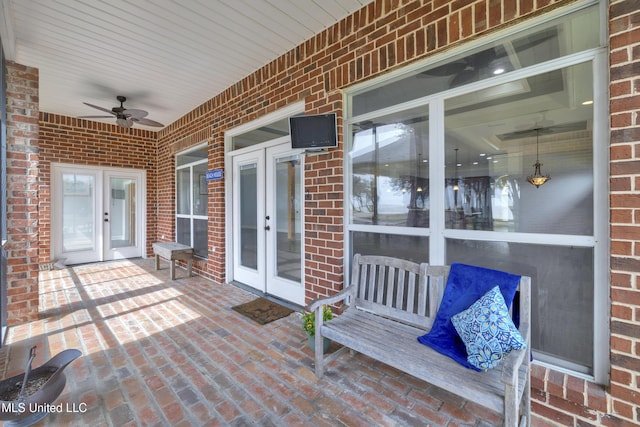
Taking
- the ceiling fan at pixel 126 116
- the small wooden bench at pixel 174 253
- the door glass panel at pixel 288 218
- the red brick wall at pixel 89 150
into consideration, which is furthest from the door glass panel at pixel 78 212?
the door glass panel at pixel 288 218

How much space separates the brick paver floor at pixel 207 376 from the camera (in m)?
1.71

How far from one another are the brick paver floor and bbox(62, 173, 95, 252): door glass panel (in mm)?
2800

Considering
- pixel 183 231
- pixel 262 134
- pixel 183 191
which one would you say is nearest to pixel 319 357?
pixel 262 134

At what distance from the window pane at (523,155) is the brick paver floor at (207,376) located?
126 cm

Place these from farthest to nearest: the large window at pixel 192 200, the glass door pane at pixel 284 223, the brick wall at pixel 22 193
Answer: the large window at pixel 192 200, the glass door pane at pixel 284 223, the brick wall at pixel 22 193

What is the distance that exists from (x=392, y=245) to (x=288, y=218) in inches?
60.2

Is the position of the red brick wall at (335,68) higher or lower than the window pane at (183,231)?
higher

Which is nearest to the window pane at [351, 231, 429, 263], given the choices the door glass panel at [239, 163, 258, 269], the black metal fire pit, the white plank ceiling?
the door glass panel at [239, 163, 258, 269]

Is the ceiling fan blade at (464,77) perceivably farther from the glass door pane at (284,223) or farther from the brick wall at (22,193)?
the brick wall at (22,193)

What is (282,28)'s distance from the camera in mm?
2773

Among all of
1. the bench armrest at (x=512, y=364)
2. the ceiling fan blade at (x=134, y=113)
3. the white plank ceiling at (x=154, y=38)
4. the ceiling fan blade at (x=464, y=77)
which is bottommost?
the bench armrest at (x=512, y=364)

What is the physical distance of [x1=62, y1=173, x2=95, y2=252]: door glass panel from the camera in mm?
5715

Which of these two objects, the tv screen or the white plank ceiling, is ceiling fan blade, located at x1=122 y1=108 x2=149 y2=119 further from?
the tv screen

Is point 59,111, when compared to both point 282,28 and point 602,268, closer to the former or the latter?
point 282,28
